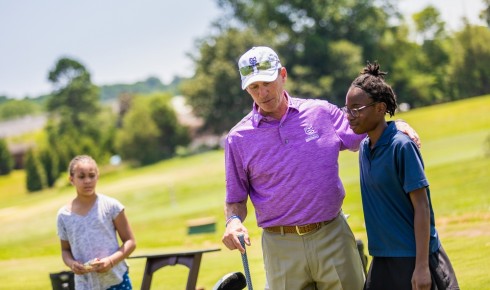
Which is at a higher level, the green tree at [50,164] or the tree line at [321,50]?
the tree line at [321,50]

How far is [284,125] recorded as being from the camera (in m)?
4.81

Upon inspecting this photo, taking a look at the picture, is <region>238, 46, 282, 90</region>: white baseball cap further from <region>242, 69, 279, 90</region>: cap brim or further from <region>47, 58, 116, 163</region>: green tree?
<region>47, 58, 116, 163</region>: green tree

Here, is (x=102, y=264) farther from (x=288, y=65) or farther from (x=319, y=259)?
(x=288, y=65)

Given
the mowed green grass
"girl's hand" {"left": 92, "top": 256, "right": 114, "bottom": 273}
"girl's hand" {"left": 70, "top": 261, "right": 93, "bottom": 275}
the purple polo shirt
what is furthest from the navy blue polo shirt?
the mowed green grass

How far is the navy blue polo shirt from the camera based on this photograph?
417 centimetres

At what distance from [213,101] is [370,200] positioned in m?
71.1

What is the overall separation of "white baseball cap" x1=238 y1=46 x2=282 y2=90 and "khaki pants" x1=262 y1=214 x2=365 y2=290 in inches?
34.0

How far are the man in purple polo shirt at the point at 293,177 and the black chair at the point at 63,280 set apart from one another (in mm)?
2940

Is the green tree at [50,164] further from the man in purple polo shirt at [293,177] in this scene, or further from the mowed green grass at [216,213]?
the man in purple polo shirt at [293,177]

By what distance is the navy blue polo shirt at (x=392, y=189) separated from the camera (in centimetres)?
417

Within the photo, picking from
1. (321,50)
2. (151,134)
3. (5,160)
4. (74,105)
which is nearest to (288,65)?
(321,50)

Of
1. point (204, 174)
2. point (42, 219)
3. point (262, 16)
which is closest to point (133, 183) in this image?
point (204, 174)

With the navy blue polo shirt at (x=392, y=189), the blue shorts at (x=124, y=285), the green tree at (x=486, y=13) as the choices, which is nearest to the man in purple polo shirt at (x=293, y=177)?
the navy blue polo shirt at (x=392, y=189)

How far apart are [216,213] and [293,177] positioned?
21.2 metres
